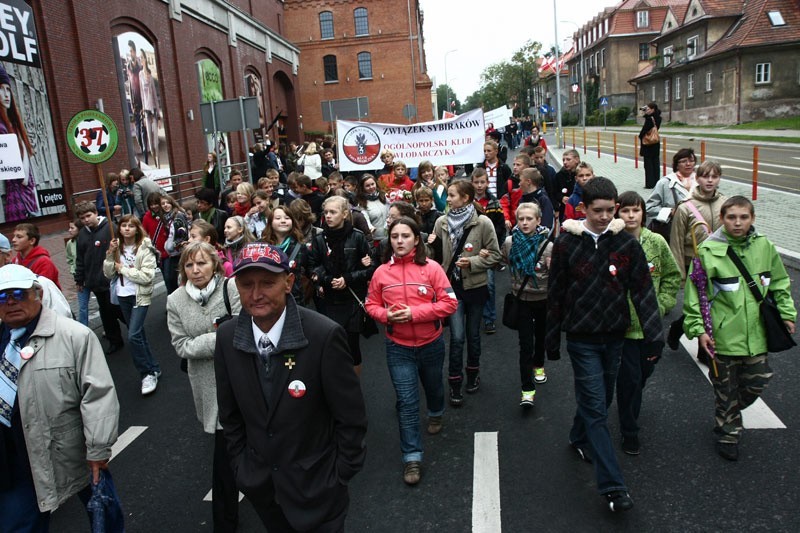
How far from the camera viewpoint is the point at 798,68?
47188 mm

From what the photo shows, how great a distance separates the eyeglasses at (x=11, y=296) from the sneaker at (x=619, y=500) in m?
3.40

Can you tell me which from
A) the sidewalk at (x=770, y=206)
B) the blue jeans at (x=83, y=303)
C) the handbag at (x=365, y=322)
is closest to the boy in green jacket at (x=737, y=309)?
the handbag at (x=365, y=322)

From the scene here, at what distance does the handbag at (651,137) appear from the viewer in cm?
1500

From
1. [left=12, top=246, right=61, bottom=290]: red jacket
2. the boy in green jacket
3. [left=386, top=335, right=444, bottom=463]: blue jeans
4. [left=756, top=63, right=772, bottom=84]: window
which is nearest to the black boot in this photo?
[left=386, top=335, right=444, bottom=463]: blue jeans

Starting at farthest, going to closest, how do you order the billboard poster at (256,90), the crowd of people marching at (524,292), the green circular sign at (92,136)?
the billboard poster at (256,90)
the green circular sign at (92,136)
the crowd of people marching at (524,292)

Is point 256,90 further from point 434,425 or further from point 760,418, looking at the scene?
point 760,418

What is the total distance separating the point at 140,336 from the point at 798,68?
5423 cm

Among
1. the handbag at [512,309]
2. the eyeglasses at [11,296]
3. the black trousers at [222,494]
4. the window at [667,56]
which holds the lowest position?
the black trousers at [222,494]

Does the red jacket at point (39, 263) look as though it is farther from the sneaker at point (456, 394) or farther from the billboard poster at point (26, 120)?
the billboard poster at point (26, 120)

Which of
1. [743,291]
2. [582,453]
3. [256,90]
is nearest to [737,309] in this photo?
[743,291]

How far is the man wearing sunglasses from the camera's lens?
10.2 feet

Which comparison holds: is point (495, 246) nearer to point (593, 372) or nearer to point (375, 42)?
point (593, 372)

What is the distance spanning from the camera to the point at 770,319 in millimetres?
4238

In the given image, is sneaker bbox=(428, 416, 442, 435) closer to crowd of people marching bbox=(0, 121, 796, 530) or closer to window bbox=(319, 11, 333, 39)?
crowd of people marching bbox=(0, 121, 796, 530)
